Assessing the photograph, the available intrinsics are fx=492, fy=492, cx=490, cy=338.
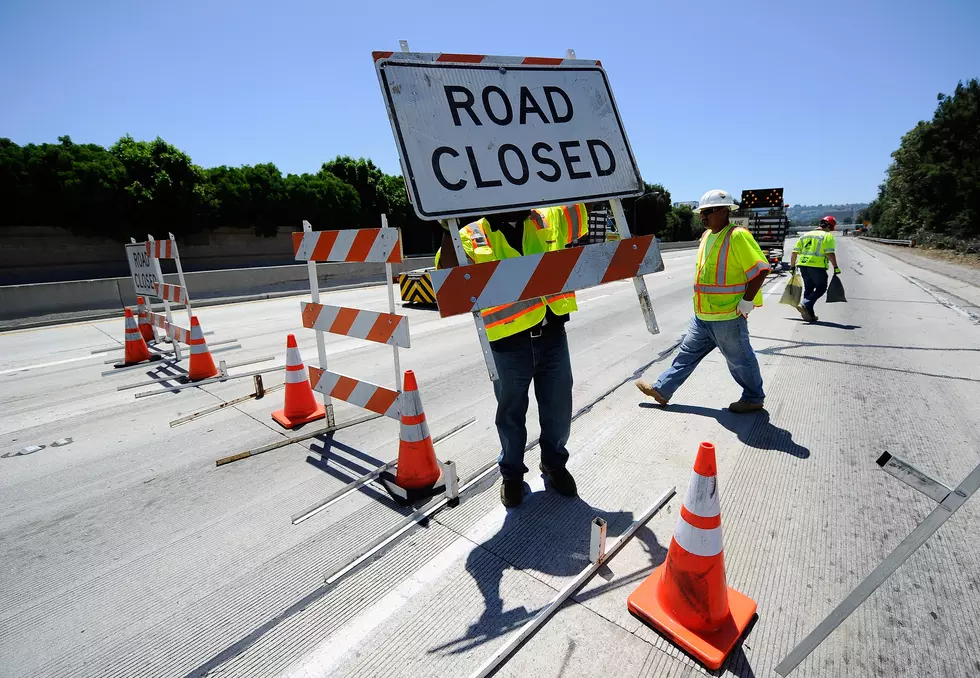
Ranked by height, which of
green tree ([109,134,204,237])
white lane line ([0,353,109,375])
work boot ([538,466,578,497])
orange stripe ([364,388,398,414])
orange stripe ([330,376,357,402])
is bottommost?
work boot ([538,466,578,497])

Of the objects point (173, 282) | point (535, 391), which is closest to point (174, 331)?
point (535, 391)

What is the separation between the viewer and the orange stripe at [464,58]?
2.34m

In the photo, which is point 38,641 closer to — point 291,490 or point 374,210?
point 291,490

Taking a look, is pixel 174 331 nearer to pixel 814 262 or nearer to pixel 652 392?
pixel 652 392

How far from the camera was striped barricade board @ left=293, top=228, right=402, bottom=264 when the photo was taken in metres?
3.41

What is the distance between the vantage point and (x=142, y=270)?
755cm

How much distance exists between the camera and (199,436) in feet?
14.4

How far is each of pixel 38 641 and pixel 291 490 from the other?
1.40m

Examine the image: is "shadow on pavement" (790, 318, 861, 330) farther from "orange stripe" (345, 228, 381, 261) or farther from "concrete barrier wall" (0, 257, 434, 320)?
"concrete barrier wall" (0, 257, 434, 320)

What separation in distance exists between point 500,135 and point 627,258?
90 cm

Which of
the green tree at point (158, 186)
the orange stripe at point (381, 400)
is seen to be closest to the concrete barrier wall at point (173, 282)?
the orange stripe at point (381, 400)

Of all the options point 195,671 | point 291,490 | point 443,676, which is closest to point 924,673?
point 443,676

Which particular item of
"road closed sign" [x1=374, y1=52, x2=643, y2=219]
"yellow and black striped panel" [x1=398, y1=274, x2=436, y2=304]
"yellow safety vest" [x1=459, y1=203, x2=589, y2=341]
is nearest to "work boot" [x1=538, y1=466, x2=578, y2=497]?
"yellow safety vest" [x1=459, y1=203, x2=589, y2=341]

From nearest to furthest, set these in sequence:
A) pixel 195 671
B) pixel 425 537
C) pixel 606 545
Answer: pixel 195 671 → pixel 606 545 → pixel 425 537
